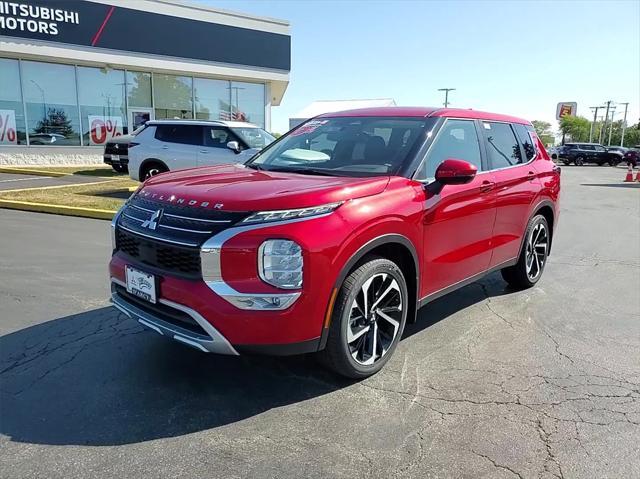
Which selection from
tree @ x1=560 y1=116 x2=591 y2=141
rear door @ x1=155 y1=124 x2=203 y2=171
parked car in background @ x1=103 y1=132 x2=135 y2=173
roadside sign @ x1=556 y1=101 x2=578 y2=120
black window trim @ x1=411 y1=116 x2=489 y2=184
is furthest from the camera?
tree @ x1=560 y1=116 x2=591 y2=141

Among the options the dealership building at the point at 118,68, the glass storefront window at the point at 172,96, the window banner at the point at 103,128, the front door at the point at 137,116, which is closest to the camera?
the dealership building at the point at 118,68

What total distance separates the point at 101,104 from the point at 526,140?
19693mm

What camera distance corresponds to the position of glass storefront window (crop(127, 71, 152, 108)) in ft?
70.7

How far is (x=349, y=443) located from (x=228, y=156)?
9.71 meters

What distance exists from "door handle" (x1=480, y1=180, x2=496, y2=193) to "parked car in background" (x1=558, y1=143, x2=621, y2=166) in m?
39.4

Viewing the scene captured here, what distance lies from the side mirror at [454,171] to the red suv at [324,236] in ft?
0.03

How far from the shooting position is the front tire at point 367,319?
3170 millimetres

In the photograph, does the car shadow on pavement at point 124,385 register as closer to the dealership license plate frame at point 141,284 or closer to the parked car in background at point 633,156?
the dealership license plate frame at point 141,284

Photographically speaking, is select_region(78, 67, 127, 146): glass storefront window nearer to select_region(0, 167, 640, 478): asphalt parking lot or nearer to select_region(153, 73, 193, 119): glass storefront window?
select_region(153, 73, 193, 119): glass storefront window

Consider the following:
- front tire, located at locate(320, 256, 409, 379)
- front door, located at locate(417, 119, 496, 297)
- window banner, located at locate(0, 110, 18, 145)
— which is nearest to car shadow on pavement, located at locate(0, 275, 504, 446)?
front tire, located at locate(320, 256, 409, 379)

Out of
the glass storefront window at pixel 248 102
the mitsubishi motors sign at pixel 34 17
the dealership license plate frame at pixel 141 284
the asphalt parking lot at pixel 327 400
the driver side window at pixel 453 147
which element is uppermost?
the mitsubishi motors sign at pixel 34 17

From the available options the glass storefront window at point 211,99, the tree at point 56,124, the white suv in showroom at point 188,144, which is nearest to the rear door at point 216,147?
the white suv in showroom at point 188,144

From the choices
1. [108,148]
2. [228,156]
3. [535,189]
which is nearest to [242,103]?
[108,148]

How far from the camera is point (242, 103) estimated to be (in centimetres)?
2422
